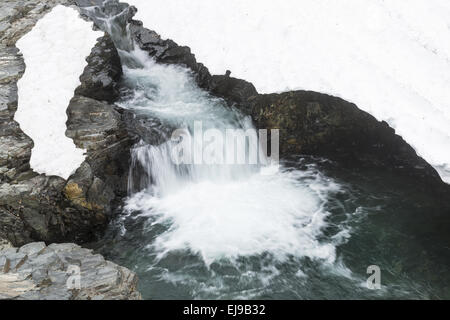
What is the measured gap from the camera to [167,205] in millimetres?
10352

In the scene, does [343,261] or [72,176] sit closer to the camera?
[343,261]

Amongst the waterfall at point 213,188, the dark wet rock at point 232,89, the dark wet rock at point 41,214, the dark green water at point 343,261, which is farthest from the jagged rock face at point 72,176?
the dark wet rock at point 232,89

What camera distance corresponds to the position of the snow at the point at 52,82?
9680mm

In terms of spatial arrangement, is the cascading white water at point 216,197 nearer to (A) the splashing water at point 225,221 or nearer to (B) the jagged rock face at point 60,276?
(A) the splashing water at point 225,221

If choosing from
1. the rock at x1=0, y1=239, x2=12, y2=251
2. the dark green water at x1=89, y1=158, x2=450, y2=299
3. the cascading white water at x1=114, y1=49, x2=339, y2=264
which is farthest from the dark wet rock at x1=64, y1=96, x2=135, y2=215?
the rock at x1=0, y1=239, x2=12, y2=251

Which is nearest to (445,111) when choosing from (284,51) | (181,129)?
→ (284,51)

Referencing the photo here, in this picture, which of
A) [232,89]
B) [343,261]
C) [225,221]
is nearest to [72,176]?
[225,221]

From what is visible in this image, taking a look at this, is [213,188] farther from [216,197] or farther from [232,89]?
[232,89]

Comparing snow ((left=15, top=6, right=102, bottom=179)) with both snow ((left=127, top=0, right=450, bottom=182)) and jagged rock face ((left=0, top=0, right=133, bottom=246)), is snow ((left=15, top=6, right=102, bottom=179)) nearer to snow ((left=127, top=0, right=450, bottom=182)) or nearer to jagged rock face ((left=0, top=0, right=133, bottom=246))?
jagged rock face ((left=0, top=0, right=133, bottom=246))

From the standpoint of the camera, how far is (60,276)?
282 inches

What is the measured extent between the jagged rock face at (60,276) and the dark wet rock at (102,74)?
5.19 metres

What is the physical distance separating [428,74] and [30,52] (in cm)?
1205

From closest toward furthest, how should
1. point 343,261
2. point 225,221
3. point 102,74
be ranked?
point 343,261 → point 225,221 → point 102,74

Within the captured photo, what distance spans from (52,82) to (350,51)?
9.01 m
